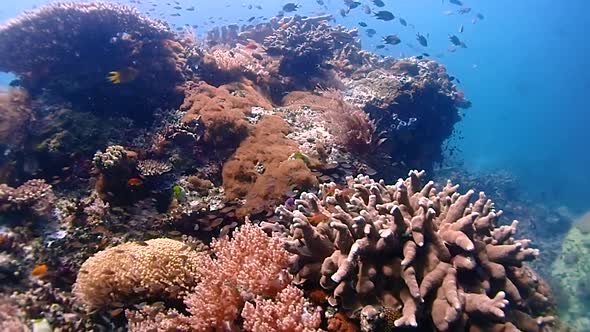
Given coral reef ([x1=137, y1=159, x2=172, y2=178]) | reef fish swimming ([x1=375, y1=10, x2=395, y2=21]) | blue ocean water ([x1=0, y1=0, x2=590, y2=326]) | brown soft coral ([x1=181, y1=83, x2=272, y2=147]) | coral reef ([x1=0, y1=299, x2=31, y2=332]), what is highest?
blue ocean water ([x1=0, y1=0, x2=590, y2=326])

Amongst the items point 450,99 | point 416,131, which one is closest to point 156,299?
point 416,131

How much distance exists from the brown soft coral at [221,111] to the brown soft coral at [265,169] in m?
0.33

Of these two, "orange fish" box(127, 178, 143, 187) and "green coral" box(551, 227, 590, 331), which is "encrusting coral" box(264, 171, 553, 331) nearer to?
"orange fish" box(127, 178, 143, 187)

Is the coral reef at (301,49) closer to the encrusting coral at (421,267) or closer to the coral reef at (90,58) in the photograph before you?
the coral reef at (90,58)

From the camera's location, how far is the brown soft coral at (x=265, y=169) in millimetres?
5605

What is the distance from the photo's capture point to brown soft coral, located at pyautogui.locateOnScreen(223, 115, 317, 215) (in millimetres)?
5605

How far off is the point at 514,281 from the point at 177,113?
709 centimetres


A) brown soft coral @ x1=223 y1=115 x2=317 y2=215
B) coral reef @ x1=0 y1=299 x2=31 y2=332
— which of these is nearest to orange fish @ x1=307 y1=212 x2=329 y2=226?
brown soft coral @ x1=223 y1=115 x2=317 y2=215

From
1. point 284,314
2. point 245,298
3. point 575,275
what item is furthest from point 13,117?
point 575,275

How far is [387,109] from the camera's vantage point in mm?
10117

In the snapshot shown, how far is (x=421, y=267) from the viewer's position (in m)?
3.15

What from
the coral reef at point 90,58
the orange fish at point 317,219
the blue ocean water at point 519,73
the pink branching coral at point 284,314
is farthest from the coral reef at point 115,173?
the blue ocean water at point 519,73

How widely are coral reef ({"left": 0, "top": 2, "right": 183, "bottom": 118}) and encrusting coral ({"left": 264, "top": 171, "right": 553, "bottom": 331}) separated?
675 centimetres

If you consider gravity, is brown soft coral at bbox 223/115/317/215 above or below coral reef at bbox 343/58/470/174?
below
